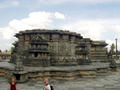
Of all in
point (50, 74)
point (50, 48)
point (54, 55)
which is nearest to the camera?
point (50, 74)

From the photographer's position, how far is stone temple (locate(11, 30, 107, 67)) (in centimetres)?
1421

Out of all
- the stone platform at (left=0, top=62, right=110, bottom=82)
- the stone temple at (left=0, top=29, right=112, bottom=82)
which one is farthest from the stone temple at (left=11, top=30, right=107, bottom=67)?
the stone platform at (left=0, top=62, right=110, bottom=82)

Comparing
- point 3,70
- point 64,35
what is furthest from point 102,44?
point 3,70

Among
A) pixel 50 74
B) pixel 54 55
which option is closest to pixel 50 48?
pixel 54 55

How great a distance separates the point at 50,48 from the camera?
619 inches

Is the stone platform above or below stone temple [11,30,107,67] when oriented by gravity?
below

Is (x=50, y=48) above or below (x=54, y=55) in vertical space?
above

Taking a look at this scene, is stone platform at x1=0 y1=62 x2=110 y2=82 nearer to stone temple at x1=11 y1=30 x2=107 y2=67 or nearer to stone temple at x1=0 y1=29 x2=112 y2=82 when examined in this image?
stone temple at x1=0 y1=29 x2=112 y2=82

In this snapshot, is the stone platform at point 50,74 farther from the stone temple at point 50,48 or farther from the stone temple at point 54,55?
the stone temple at point 50,48

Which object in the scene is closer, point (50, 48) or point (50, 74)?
point (50, 74)

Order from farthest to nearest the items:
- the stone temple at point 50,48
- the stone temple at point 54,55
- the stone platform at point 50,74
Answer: the stone temple at point 50,48, the stone temple at point 54,55, the stone platform at point 50,74

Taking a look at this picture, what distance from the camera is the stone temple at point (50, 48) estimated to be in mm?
14211

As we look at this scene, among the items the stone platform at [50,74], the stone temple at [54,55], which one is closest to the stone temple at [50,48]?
the stone temple at [54,55]

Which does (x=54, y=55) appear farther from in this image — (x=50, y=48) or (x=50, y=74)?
(x=50, y=74)
